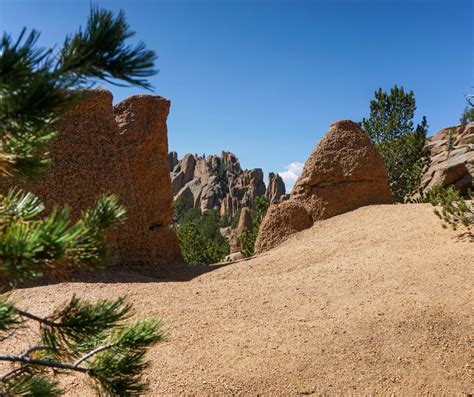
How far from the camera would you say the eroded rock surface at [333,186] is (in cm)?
1270

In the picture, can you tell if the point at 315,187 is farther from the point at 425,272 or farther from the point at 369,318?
the point at 369,318

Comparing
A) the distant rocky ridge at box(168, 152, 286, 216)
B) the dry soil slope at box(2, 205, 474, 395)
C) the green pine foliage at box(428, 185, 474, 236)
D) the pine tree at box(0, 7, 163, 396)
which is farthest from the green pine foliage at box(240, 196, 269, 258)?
the distant rocky ridge at box(168, 152, 286, 216)

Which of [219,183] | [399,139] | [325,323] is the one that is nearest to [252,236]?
[399,139]

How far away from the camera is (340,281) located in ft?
23.9


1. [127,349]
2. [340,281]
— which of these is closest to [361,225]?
[340,281]

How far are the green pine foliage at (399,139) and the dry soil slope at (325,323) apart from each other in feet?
41.5

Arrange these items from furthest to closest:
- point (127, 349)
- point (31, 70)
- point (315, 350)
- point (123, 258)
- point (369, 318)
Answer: point (123, 258)
point (369, 318)
point (315, 350)
point (127, 349)
point (31, 70)

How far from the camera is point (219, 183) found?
234ft

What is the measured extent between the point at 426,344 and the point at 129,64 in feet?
16.0

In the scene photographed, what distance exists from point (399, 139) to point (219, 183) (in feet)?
167

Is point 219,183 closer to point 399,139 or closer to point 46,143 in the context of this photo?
point 399,139

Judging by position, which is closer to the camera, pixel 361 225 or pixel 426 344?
pixel 426 344

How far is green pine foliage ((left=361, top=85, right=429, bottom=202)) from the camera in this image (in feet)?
69.1

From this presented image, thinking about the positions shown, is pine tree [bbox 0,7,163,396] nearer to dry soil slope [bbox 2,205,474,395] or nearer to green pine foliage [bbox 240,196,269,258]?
dry soil slope [bbox 2,205,474,395]
